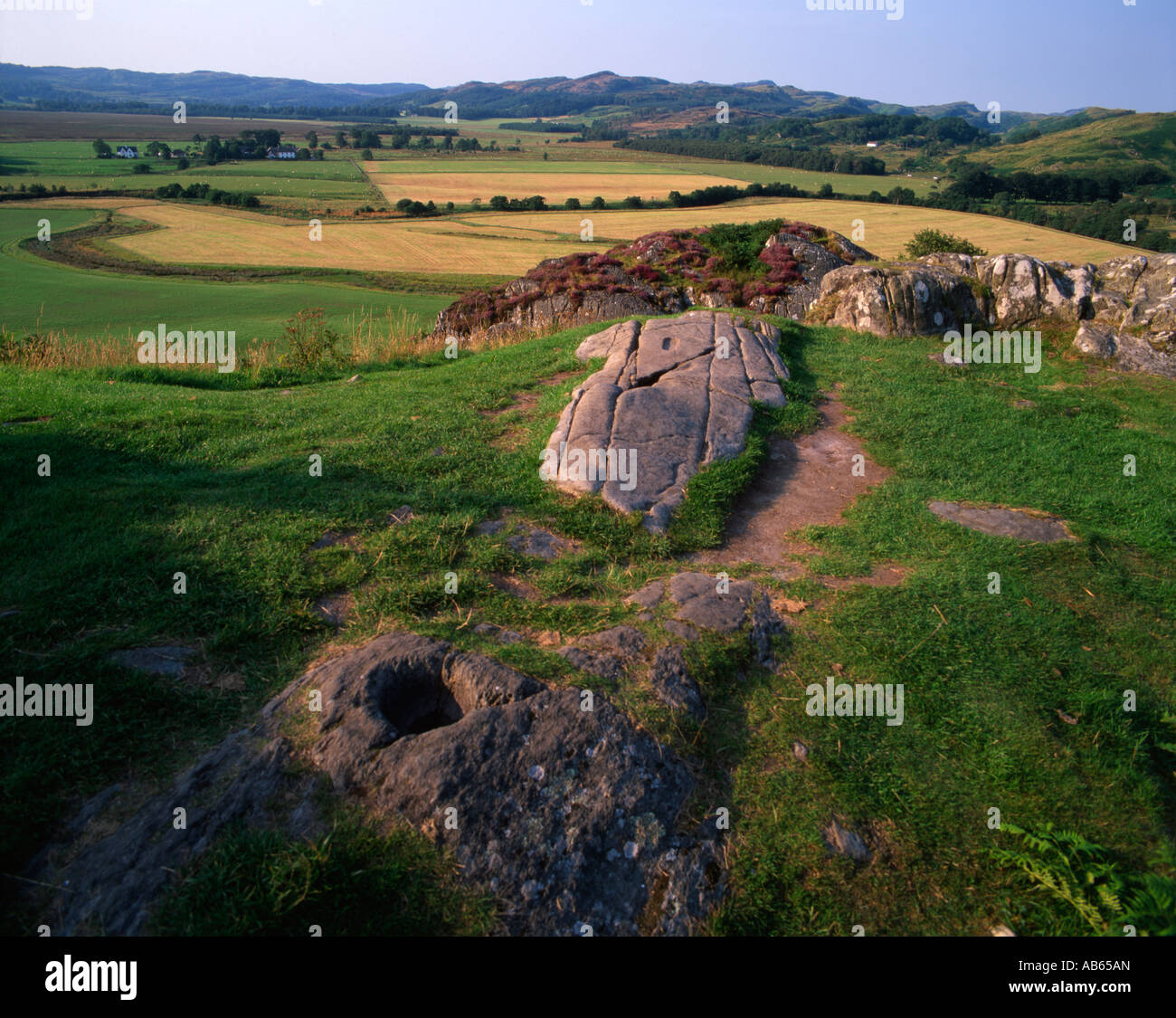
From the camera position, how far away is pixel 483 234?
55.8m

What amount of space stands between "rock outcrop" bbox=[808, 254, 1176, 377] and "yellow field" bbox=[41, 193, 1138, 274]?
86.3 ft

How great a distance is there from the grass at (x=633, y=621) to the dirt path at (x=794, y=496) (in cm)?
28

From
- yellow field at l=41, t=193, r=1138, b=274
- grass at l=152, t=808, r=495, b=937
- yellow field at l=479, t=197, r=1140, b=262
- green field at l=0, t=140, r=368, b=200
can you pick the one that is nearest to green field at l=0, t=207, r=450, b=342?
yellow field at l=41, t=193, r=1138, b=274

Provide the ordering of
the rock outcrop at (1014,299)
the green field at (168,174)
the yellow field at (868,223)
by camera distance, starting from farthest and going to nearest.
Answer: the green field at (168,174), the yellow field at (868,223), the rock outcrop at (1014,299)

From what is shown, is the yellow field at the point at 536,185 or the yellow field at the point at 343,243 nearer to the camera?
the yellow field at the point at 343,243

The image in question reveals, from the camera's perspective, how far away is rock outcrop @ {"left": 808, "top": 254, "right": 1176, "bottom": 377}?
Answer: 15.1 metres

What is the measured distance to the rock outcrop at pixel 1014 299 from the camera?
15.1 meters

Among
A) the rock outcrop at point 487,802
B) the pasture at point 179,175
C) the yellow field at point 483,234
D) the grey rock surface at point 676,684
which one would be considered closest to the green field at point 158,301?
the yellow field at point 483,234

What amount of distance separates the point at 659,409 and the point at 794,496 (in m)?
2.09

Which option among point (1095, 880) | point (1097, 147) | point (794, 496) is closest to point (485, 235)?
point (794, 496)

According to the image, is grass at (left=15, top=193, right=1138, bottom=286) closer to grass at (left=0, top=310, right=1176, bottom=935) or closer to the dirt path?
the dirt path

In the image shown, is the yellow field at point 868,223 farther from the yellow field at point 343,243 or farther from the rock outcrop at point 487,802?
the rock outcrop at point 487,802

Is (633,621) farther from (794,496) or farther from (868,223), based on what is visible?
(868,223)

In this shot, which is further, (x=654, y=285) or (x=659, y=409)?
(x=654, y=285)
